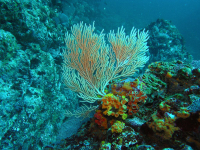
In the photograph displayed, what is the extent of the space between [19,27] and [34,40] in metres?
0.57

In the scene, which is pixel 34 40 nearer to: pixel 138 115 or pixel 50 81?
pixel 50 81

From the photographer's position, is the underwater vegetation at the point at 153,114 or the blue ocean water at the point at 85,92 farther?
the blue ocean water at the point at 85,92

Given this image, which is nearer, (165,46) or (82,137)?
(82,137)

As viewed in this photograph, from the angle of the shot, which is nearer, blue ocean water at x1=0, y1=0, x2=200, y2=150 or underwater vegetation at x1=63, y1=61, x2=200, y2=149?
underwater vegetation at x1=63, y1=61, x2=200, y2=149

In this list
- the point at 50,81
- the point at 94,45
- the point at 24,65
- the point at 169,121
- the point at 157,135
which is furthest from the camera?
the point at 50,81

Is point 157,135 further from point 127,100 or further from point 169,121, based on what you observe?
point 127,100

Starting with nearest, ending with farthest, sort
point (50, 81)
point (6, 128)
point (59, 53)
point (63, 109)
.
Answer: point (6, 128), point (50, 81), point (63, 109), point (59, 53)

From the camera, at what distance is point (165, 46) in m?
8.05

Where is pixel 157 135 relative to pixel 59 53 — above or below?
below

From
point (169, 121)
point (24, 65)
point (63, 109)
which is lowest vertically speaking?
point (169, 121)

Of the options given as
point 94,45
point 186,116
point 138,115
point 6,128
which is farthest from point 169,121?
point 6,128

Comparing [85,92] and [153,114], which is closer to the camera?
[153,114]

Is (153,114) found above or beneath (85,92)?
beneath

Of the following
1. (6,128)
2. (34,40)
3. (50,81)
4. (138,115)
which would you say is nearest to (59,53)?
(34,40)
